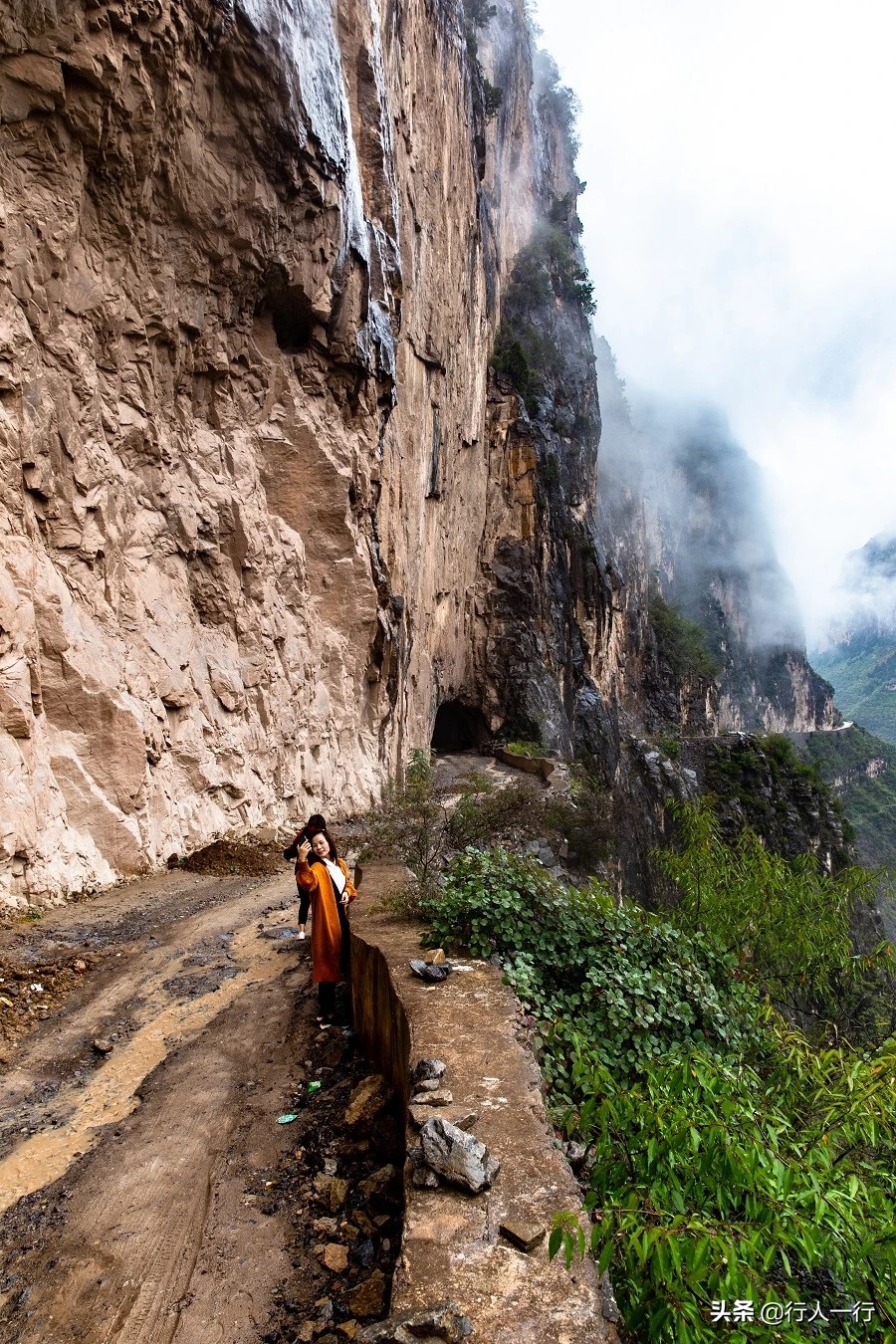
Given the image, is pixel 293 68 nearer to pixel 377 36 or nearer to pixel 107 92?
pixel 107 92

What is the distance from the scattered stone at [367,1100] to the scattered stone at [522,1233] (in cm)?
148

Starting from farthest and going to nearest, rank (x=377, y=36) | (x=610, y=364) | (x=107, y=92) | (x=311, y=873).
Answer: (x=610, y=364), (x=377, y=36), (x=107, y=92), (x=311, y=873)

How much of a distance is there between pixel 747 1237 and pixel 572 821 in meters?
13.5

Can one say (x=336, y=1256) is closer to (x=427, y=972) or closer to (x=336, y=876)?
(x=427, y=972)

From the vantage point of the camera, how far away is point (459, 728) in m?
31.5

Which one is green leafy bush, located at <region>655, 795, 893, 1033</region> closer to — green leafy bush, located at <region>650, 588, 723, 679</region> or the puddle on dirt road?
the puddle on dirt road

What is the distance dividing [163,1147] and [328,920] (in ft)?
4.86

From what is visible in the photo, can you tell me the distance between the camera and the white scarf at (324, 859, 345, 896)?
473 cm

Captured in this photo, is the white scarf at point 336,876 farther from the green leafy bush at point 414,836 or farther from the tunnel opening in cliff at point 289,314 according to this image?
the tunnel opening in cliff at point 289,314

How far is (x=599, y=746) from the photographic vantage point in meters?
32.3

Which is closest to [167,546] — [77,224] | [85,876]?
[77,224]

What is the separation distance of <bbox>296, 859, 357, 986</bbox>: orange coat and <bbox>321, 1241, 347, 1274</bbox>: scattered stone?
1.86 m

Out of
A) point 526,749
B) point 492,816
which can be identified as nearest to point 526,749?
point 526,749

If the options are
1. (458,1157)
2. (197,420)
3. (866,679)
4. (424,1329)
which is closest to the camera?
(424,1329)
